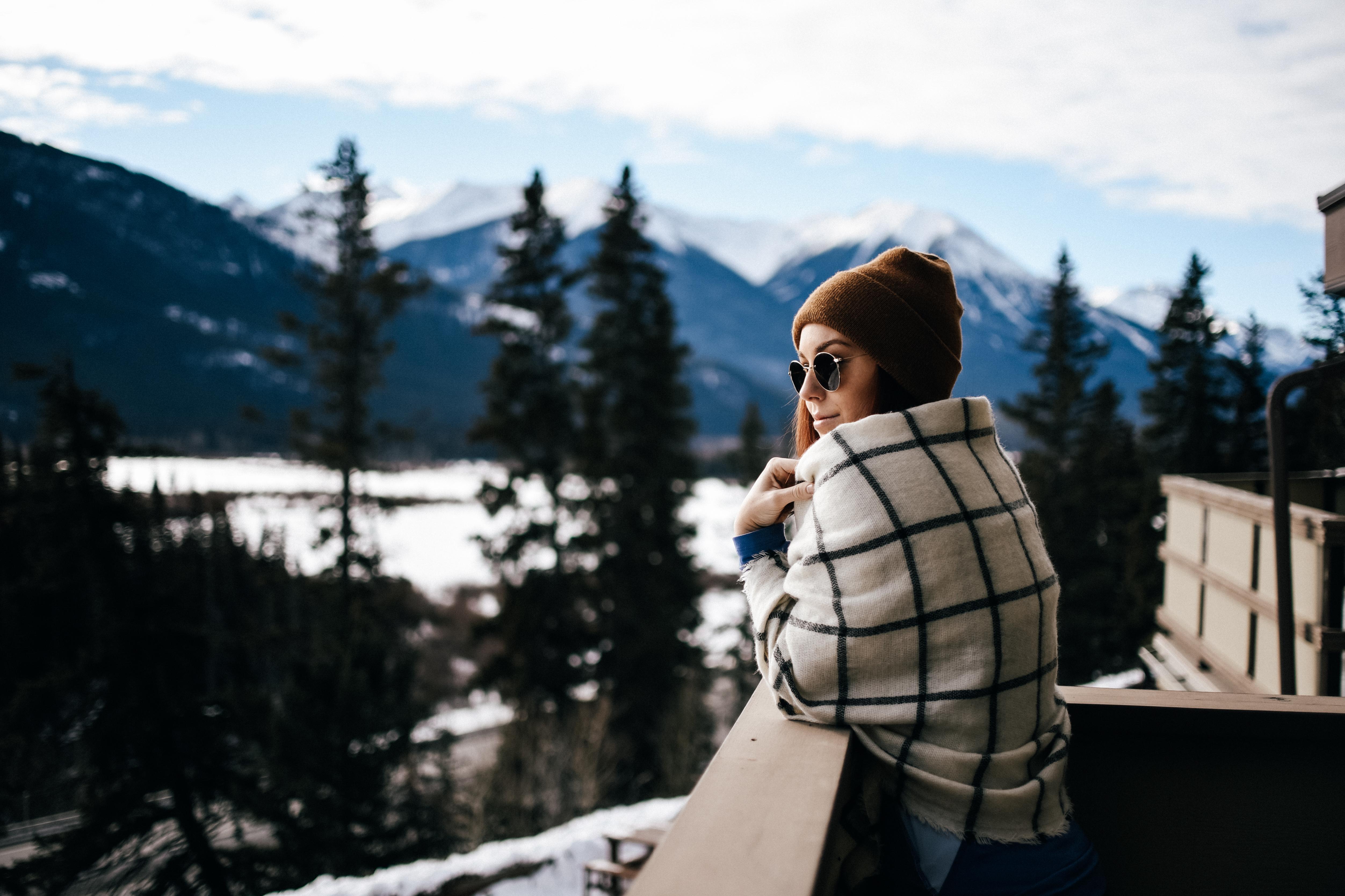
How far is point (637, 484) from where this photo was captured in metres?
19.9

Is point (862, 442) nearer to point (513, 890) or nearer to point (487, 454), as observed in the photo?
point (513, 890)

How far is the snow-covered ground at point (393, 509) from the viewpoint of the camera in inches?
746

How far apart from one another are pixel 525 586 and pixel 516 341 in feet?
19.5

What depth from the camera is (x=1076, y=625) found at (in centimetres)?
2125

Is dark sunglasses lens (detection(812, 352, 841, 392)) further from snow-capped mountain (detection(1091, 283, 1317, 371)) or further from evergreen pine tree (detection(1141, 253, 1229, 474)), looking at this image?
evergreen pine tree (detection(1141, 253, 1229, 474))

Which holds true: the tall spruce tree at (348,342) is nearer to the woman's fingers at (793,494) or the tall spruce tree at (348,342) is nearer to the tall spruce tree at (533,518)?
the tall spruce tree at (533,518)

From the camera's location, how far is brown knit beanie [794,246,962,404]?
1.47 metres

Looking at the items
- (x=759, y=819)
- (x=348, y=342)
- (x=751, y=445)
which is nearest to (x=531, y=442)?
(x=348, y=342)

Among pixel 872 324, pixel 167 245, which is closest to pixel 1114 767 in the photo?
pixel 872 324

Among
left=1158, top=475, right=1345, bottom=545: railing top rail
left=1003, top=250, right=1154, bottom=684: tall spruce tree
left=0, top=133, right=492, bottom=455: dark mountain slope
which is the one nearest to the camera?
left=1158, top=475, right=1345, bottom=545: railing top rail

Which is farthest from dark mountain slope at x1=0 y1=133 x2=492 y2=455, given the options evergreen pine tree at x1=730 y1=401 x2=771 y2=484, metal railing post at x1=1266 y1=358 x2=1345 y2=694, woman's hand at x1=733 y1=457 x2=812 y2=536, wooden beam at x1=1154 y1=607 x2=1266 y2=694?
metal railing post at x1=1266 y1=358 x2=1345 y2=694

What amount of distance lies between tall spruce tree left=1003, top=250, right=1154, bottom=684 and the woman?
20.6 m

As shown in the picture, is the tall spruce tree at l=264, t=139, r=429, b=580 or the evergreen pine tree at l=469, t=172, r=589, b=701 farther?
the evergreen pine tree at l=469, t=172, r=589, b=701

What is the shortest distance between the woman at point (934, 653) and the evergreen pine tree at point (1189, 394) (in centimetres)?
1885
